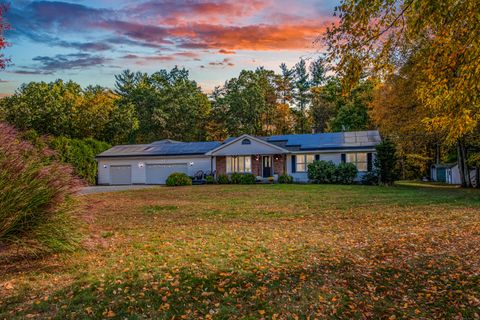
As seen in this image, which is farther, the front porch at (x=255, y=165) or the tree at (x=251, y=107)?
the tree at (x=251, y=107)

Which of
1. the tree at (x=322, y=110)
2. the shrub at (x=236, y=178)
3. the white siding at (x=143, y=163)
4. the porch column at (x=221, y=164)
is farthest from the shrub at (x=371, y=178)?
the tree at (x=322, y=110)

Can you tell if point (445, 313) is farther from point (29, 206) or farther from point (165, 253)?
point (29, 206)

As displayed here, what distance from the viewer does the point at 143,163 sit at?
101 feet

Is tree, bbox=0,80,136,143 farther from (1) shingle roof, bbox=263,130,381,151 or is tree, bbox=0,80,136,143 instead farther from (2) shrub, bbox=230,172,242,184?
(1) shingle roof, bbox=263,130,381,151

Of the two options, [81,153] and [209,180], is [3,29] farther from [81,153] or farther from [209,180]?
[81,153]

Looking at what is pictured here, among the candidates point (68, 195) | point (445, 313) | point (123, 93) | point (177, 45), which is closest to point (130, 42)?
point (177, 45)

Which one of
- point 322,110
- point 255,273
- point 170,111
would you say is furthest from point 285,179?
point 170,111

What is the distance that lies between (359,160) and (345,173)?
2.03 m

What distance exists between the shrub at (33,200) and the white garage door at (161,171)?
24011 mm

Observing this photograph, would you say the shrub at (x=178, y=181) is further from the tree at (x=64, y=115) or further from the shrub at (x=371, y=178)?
the tree at (x=64, y=115)

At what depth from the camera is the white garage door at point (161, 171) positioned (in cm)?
2973

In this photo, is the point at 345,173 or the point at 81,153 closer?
the point at 345,173

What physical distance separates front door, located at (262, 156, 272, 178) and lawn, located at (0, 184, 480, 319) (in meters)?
19.2

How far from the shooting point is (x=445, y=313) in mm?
3938
